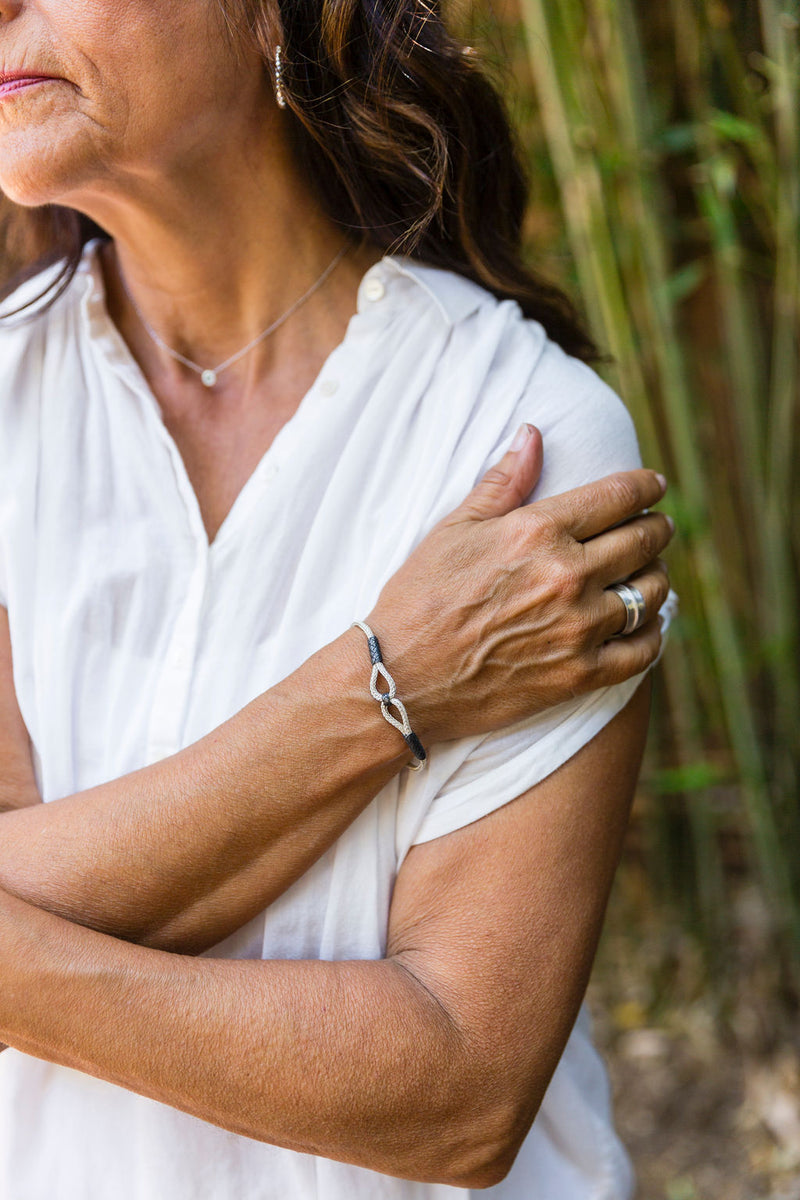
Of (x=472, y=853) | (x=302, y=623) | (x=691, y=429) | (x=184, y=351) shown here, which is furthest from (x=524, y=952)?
(x=691, y=429)

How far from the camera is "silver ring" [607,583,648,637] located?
119 cm

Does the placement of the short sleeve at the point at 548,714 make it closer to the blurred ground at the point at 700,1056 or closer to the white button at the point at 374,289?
the white button at the point at 374,289

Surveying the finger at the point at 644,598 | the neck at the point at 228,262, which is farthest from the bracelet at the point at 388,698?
the neck at the point at 228,262

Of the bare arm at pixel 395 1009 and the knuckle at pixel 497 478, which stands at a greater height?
the knuckle at pixel 497 478

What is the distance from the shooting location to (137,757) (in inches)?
48.8

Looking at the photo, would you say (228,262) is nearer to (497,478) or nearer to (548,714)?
(497,478)

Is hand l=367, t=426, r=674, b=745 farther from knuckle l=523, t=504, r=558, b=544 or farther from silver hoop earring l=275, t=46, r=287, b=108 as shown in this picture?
silver hoop earring l=275, t=46, r=287, b=108

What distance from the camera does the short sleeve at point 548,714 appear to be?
1.14m

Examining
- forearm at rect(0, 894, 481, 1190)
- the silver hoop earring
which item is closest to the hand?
forearm at rect(0, 894, 481, 1190)

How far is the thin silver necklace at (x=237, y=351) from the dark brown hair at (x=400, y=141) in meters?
0.07

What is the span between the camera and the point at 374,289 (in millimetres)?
1383

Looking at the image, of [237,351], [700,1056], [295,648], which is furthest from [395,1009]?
[700,1056]

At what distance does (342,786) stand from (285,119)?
834 millimetres

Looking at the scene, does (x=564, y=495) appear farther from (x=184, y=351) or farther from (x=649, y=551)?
(x=184, y=351)
